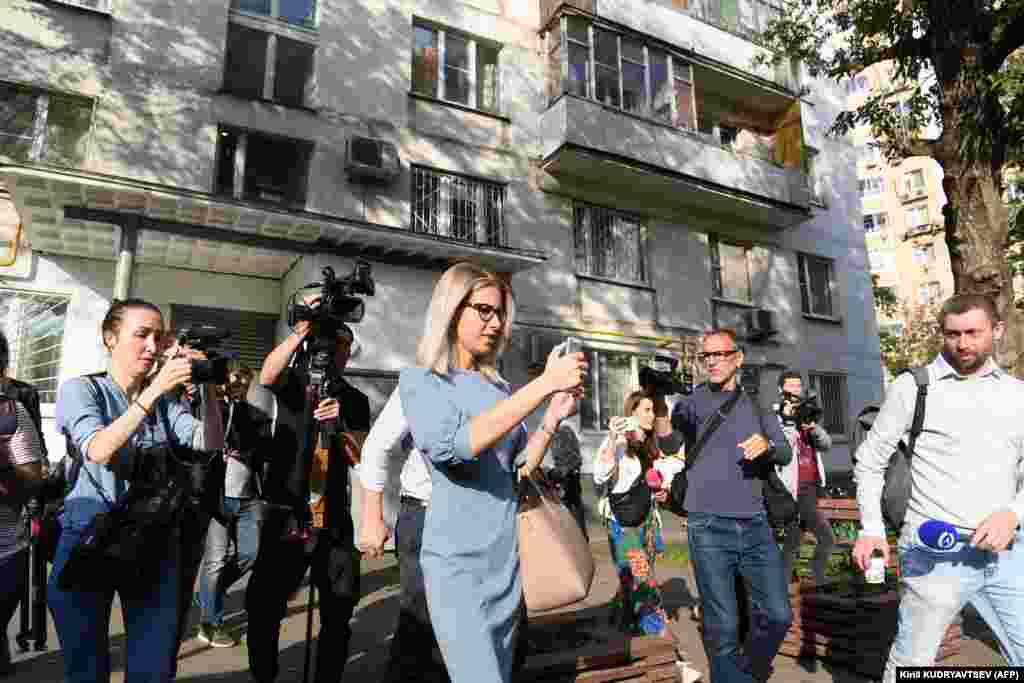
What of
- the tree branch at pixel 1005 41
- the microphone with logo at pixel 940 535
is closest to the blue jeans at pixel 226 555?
the microphone with logo at pixel 940 535

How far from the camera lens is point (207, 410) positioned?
110 inches

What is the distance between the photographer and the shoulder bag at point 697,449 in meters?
3.80

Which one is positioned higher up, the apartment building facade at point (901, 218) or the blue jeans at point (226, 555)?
the apartment building facade at point (901, 218)

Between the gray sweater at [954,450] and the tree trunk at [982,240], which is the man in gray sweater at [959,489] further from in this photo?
the tree trunk at [982,240]

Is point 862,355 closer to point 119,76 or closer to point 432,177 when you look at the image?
point 432,177

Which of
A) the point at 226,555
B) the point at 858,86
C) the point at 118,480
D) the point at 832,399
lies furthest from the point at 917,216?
the point at 118,480

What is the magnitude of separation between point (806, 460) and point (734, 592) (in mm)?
3373

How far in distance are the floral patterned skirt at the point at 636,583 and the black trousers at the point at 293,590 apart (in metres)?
2.39

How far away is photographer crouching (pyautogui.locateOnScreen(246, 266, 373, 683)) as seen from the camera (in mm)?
3365

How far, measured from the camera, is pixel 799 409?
6062 mm

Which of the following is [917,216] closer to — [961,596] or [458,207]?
[458,207]

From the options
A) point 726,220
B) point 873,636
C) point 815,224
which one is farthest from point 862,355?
point 873,636

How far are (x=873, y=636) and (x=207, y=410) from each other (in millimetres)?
4424

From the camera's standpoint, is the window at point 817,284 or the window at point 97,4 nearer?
the window at point 97,4
